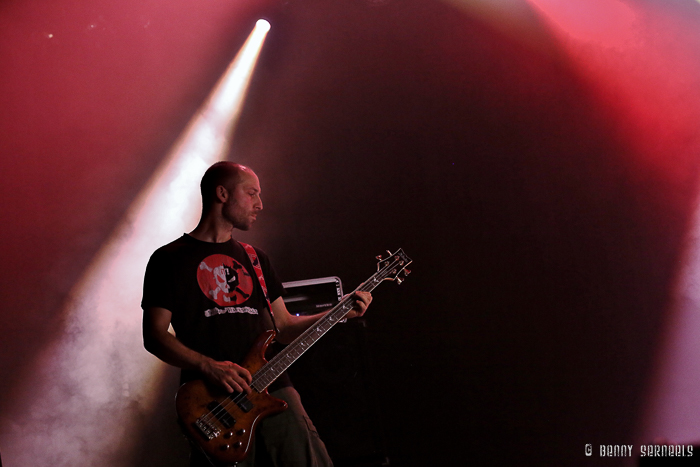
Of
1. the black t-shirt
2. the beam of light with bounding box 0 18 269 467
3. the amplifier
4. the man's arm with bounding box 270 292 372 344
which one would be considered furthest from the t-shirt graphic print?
the beam of light with bounding box 0 18 269 467

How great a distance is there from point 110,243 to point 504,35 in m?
3.18

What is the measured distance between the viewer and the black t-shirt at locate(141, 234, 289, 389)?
2.08 metres

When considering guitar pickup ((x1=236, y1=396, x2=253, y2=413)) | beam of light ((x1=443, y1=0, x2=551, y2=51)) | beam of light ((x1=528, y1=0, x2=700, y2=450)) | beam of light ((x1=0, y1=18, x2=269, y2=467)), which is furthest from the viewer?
beam of light ((x1=443, y1=0, x2=551, y2=51))

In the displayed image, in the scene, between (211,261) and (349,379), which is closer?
(211,261)

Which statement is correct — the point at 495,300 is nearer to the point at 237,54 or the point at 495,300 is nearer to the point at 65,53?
the point at 237,54

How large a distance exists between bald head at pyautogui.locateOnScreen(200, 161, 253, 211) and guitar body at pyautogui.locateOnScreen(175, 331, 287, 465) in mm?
900

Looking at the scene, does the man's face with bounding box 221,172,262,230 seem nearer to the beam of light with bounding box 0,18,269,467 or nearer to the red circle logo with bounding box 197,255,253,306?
the red circle logo with bounding box 197,255,253,306

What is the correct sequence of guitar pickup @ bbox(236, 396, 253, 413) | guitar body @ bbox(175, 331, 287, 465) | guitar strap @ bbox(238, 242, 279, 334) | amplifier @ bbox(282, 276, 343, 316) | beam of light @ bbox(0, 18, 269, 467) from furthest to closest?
beam of light @ bbox(0, 18, 269, 467)
amplifier @ bbox(282, 276, 343, 316)
guitar strap @ bbox(238, 242, 279, 334)
guitar pickup @ bbox(236, 396, 253, 413)
guitar body @ bbox(175, 331, 287, 465)

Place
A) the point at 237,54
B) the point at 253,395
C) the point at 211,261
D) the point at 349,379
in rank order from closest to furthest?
the point at 253,395
the point at 211,261
the point at 349,379
the point at 237,54

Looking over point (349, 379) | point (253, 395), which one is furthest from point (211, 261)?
point (349, 379)

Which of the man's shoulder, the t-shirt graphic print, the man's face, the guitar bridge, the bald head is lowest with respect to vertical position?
the guitar bridge

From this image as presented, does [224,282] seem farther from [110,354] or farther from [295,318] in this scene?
[110,354]

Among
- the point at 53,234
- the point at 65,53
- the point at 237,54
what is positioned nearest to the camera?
the point at 53,234

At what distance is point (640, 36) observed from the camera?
12.2 ft
